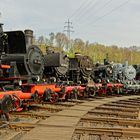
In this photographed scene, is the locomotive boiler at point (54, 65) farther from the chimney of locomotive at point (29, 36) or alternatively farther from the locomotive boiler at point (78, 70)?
the chimney of locomotive at point (29, 36)

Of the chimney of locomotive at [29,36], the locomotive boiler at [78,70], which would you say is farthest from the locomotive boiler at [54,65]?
the chimney of locomotive at [29,36]

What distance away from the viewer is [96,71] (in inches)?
1036

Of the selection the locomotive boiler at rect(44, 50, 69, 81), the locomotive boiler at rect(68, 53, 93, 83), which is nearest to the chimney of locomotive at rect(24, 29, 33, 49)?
the locomotive boiler at rect(44, 50, 69, 81)

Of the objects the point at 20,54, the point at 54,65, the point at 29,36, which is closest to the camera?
the point at 20,54

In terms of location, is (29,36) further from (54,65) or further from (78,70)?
(78,70)

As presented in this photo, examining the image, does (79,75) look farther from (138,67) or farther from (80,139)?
(80,139)

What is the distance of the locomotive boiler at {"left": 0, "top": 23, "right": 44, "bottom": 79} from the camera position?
37.7 feet

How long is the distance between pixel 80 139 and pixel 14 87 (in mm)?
3972

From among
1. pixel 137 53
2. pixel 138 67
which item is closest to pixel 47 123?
pixel 138 67

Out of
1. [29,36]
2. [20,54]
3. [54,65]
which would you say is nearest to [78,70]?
[54,65]

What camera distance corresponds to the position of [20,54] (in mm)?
12078

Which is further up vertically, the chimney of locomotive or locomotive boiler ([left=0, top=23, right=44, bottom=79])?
the chimney of locomotive

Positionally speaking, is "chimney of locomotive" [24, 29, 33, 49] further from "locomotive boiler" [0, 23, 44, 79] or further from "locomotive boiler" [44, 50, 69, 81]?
"locomotive boiler" [44, 50, 69, 81]

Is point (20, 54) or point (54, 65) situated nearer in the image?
point (20, 54)
